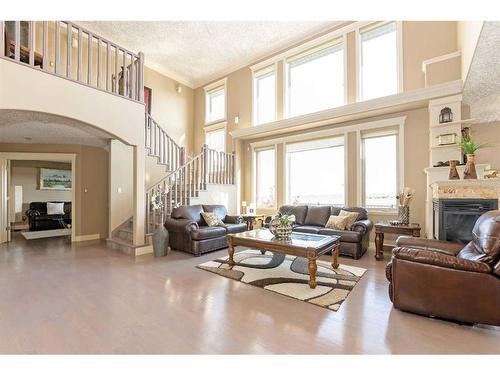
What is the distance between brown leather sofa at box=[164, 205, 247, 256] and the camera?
14.8 ft

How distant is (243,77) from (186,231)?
4.98m

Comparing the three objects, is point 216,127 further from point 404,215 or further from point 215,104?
point 404,215

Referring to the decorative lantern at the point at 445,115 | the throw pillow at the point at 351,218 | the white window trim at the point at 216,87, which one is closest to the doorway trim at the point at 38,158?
the white window trim at the point at 216,87

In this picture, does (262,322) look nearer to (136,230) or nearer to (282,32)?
(136,230)

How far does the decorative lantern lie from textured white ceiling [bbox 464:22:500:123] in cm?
29

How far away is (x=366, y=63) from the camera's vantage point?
5.25 metres

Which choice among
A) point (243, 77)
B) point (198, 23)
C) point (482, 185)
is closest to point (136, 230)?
point (198, 23)

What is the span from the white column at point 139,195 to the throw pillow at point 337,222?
361cm

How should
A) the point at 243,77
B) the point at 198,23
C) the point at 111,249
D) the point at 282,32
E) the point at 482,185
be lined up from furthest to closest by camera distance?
the point at 243,77 < the point at 282,32 < the point at 198,23 < the point at 111,249 < the point at 482,185

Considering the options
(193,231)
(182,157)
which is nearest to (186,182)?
(182,157)

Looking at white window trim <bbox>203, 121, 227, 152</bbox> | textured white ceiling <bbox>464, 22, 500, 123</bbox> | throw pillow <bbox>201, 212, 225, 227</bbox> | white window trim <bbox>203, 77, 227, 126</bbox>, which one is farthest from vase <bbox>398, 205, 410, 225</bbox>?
white window trim <bbox>203, 77, 227, 126</bbox>

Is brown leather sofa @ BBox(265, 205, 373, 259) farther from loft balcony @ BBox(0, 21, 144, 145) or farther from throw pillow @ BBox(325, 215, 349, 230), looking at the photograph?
loft balcony @ BBox(0, 21, 144, 145)

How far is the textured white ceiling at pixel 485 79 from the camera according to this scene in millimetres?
2529

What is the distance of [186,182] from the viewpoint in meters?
5.74
